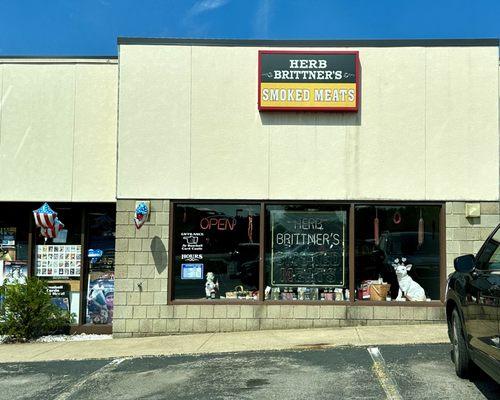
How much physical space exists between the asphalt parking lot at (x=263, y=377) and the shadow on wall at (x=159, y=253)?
2.22 metres

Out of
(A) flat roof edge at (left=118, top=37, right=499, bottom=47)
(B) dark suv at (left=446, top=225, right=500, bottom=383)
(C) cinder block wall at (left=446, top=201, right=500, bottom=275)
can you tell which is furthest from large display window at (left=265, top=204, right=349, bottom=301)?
(B) dark suv at (left=446, top=225, right=500, bottom=383)

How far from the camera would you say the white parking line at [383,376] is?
5.55 meters

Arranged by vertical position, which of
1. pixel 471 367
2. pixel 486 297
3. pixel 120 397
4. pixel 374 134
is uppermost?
pixel 374 134

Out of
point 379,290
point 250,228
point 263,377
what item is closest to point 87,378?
point 263,377

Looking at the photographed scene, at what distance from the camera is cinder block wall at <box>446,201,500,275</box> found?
31.3 feet

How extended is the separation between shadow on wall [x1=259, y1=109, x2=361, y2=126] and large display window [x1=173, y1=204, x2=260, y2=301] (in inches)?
62.1

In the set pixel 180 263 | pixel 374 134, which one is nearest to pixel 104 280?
pixel 180 263

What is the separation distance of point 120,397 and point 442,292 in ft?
19.8

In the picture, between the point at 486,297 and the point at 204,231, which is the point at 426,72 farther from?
the point at 486,297

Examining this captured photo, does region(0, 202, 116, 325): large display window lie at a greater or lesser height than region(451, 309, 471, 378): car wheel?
greater

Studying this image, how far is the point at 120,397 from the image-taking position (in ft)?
19.5

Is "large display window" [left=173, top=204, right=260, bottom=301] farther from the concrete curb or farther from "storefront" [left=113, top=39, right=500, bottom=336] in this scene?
the concrete curb

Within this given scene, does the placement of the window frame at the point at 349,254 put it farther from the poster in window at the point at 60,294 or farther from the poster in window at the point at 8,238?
the poster in window at the point at 8,238

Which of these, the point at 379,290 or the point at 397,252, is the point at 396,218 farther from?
the point at 379,290
